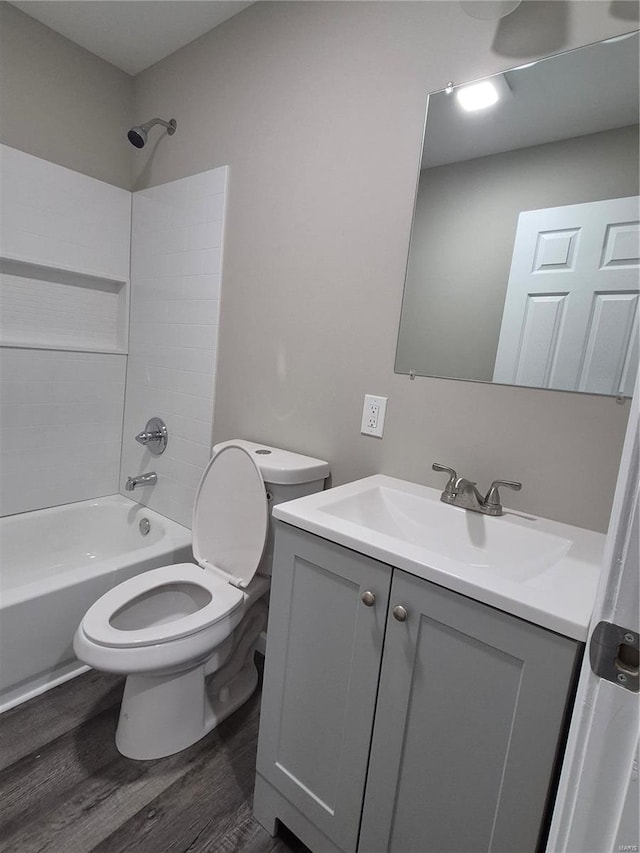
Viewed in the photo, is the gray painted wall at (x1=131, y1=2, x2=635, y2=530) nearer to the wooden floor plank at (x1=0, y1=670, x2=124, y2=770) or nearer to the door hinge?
the door hinge

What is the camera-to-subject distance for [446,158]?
1.29 metres

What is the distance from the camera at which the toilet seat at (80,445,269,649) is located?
137cm

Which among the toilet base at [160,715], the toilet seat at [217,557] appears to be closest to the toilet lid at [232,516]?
the toilet seat at [217,557]

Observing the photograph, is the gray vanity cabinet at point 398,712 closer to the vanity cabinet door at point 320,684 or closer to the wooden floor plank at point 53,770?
the vanity cabinet door at point 320,684

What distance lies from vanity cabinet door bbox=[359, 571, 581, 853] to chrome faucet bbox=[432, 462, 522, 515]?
1.34ft

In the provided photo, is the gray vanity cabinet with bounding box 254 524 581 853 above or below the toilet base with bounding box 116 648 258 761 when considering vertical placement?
above

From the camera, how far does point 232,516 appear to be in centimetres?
159

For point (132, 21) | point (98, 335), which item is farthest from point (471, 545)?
point (132, 21)

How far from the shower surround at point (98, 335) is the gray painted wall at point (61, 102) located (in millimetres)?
93

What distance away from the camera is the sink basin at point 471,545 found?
755mm

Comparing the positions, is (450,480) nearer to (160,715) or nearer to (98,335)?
(160,715)

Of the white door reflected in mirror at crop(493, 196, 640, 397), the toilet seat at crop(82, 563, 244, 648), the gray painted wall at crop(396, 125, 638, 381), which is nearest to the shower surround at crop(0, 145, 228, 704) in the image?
the toilet seat at crop(82, 563, 244, 648)

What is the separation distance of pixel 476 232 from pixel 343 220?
0.47 meters

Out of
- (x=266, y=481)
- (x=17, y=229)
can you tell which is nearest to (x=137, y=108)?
(x=17, y=229)
